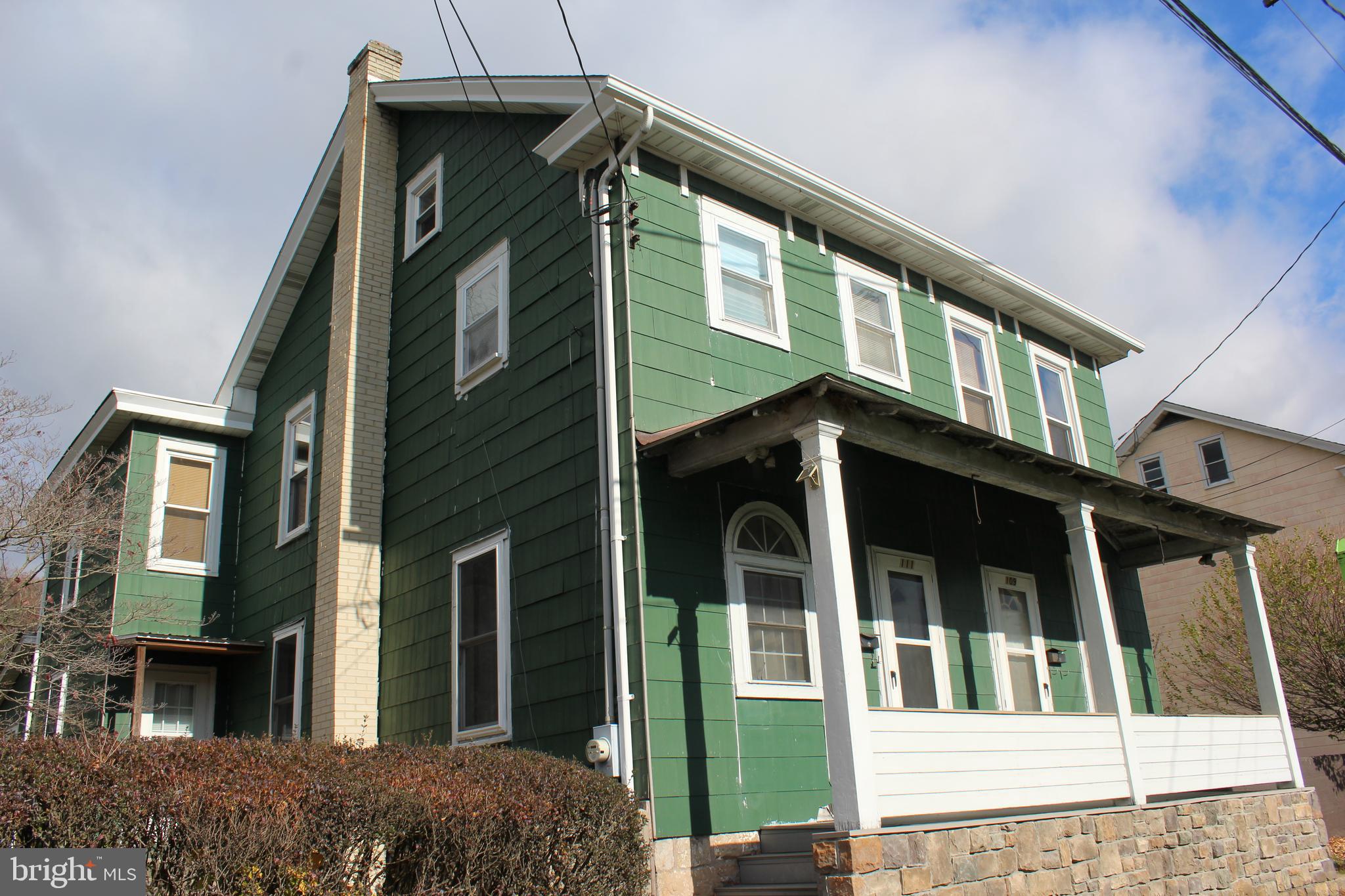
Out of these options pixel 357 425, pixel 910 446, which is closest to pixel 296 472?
pixel 357 425

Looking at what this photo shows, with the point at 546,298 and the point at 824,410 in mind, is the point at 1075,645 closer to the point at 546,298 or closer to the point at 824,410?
the point at 824,410

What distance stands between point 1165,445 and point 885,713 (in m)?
20.3

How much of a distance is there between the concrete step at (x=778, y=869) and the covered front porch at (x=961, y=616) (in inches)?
27.4

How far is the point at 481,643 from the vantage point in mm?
9961

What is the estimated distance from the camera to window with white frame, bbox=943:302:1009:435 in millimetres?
12891

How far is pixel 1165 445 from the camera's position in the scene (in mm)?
24891

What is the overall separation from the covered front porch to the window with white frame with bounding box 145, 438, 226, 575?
27.8 ft

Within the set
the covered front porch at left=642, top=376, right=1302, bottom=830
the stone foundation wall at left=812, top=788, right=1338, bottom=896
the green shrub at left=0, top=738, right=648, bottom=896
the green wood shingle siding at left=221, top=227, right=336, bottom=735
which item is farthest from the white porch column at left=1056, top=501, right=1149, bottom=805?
the green wood shingle siding at left=221, top=227, right=336, bottom=735

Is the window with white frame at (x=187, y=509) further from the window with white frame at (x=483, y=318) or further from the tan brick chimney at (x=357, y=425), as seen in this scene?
the window with white frame at (x=483, y=318)

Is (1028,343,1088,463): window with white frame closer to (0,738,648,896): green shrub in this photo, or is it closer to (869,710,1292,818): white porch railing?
(869,710,1292,818): white porch railing

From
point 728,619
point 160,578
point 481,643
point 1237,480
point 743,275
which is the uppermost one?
point 1237,480

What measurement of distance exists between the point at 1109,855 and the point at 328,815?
246 inches

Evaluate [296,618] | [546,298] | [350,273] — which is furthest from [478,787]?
[350,273]

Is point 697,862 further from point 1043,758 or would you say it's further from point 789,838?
point 1043,758
